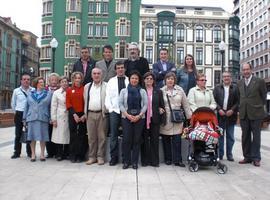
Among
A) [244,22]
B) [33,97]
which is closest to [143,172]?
[33,97]

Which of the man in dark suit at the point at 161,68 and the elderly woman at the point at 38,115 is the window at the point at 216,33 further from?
the elderly woman at the point at 38,115

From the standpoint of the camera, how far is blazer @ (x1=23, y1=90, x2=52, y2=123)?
9.04 m

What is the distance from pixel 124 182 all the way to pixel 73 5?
51721 mm

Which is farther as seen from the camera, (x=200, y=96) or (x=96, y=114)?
(x=200, y=96)

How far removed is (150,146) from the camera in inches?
340

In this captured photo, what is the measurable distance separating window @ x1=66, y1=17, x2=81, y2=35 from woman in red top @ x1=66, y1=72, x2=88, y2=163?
47625 mm

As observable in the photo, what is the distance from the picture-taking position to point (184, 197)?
5.75m

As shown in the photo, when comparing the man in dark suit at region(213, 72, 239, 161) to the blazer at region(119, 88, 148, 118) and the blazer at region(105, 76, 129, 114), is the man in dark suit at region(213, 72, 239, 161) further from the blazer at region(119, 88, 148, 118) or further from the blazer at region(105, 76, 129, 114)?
the blazer at region(105, 76, 129, 114)

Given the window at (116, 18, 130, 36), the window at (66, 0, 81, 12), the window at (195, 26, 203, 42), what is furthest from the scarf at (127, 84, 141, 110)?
the window at (195, 26, 203, 42)

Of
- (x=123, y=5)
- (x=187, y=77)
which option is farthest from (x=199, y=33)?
(x=187, y=77)

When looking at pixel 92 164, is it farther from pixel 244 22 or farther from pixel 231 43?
pixel 244 22

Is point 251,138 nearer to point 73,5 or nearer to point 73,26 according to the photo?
point 73,26

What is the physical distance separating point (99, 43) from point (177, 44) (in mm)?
12043

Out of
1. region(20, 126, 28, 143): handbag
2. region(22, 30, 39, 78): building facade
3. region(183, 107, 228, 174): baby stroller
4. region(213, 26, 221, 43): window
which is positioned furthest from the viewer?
region(22, 30, 39, 78): building facade
